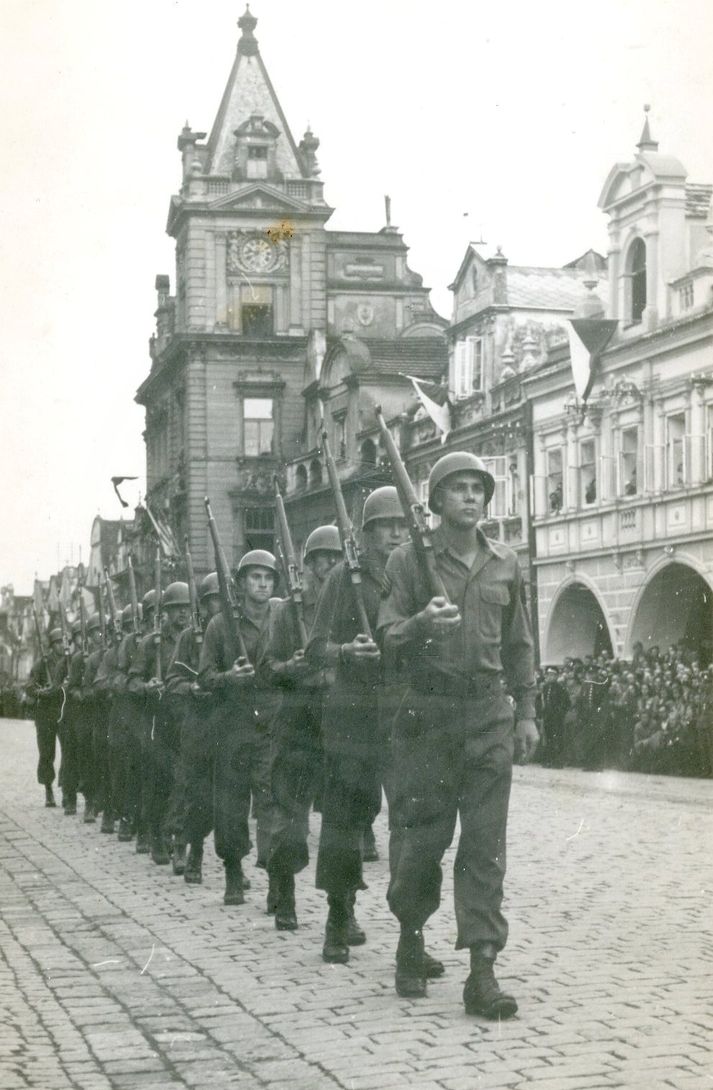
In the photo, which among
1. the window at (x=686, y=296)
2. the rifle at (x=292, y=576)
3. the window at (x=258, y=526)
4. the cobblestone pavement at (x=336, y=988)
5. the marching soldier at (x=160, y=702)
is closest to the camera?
the cobblestone pavement at (x=336, y=988)

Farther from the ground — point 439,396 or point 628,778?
point 439,396

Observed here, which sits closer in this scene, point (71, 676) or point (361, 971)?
point (361, 971)

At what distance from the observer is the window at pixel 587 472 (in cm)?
3719

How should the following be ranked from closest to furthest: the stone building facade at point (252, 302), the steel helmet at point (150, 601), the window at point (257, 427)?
1. the steel helmet at point (150, 601)
2. the stone building facade at point (252, 302)
3. the window at point (257, 427)

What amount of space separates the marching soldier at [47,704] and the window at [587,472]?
1834cm

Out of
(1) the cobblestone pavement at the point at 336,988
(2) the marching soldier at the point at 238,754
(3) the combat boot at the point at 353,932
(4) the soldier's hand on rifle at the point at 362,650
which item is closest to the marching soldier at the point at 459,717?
(1) the cobblestone pavement at the point at 336,988

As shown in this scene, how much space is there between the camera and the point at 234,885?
11031 millimetres

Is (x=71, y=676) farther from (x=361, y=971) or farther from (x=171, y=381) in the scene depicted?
(x=171, y=381)

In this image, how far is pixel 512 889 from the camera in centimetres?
1127

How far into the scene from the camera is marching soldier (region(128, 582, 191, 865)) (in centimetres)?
1386

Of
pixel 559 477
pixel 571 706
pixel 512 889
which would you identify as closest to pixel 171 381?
pixel 559 477

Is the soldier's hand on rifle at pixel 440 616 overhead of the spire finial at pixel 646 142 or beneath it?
beneath

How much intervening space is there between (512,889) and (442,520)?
4.07 meters

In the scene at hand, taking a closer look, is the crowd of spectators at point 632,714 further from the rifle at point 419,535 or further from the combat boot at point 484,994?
the combat boot at point 484,994
